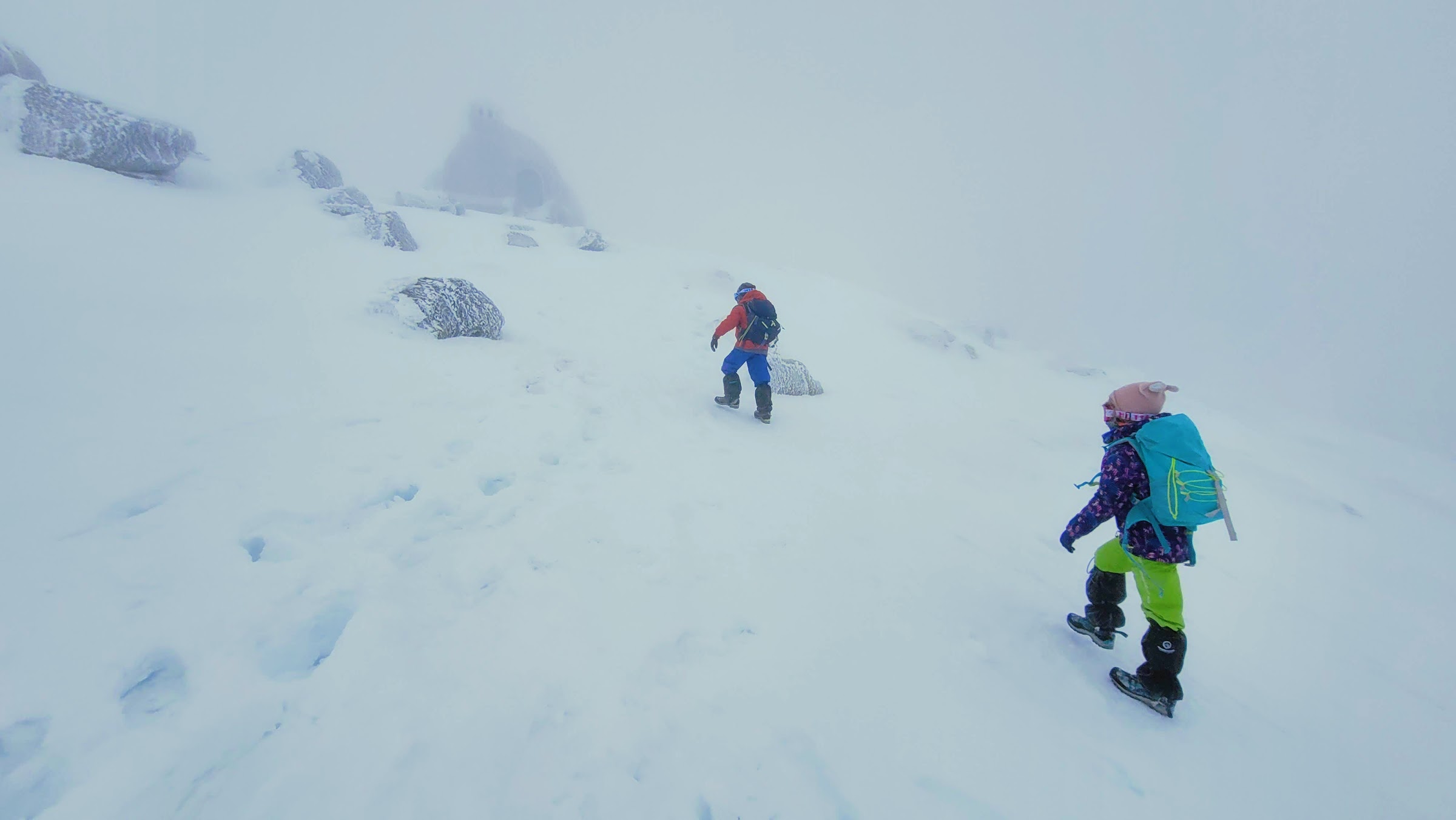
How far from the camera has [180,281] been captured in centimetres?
686

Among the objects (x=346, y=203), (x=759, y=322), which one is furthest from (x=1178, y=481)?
(x=346, y=203)

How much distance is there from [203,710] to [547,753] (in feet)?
5.46

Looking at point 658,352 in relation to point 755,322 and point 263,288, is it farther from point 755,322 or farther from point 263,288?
point 263,288

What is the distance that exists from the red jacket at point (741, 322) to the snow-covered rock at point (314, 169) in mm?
17577

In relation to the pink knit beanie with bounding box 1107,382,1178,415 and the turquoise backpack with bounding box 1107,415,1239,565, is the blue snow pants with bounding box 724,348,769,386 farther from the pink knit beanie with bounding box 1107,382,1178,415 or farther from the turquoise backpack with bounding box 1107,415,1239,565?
the turquoise backpack with bounding box 1107,415,1239,565

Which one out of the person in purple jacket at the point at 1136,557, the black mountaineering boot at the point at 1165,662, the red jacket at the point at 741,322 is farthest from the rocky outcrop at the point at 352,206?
the black mountaineering boot at the point at 1165,662

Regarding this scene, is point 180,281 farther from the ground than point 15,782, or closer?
farther from the ground

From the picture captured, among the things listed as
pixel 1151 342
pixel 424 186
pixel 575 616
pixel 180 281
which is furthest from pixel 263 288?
pixel 1151 342

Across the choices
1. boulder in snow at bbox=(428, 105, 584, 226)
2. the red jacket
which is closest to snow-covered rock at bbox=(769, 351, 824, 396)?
the red jacket

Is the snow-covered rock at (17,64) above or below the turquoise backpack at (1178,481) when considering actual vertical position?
above

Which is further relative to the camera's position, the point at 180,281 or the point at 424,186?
the point at 424,186

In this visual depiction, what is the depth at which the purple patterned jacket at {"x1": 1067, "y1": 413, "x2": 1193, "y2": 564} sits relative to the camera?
344 cm

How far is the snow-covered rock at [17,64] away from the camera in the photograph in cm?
1349

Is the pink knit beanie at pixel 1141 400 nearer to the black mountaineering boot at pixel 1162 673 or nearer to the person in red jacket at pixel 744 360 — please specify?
the black mountaineering boot at pixel 1162 673
